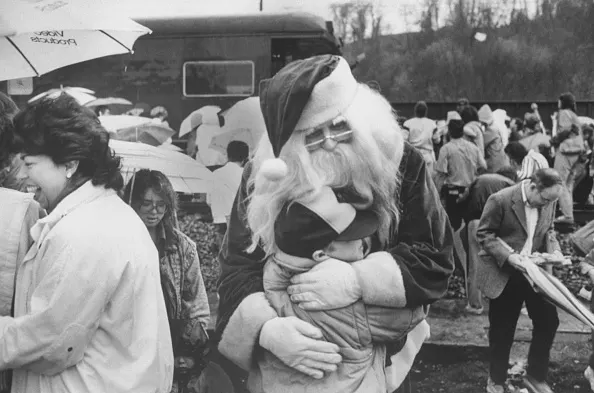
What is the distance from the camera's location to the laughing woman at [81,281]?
191 cm

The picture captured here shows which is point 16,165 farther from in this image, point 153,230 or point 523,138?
point 523,138

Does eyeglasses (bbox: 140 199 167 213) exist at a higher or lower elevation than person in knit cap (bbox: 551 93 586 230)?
higher

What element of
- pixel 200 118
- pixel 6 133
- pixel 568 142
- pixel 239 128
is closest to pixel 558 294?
pixel 239 128

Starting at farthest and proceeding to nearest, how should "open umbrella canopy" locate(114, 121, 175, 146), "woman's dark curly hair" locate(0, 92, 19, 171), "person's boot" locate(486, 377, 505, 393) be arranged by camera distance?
"person's boot" locate(486, 377, 505, 393), "open umbrella canopy" locate(114, 121, 175, 146), "woman's dark curly hair" locate(0, 92, 19, 171)

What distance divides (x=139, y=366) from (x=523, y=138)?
331 inches

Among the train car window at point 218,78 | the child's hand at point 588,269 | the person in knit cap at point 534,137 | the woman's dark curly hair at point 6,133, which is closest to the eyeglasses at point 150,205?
the woman's dark curly hair at point 6,133

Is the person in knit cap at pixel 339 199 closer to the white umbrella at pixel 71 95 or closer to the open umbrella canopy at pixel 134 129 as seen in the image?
the white umbrella at pixel 71 95

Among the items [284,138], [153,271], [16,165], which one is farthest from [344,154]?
[16,165]

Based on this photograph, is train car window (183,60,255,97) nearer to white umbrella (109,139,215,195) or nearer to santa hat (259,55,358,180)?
white umbrella (109,139,215,195)

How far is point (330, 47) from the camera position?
876 centimetres

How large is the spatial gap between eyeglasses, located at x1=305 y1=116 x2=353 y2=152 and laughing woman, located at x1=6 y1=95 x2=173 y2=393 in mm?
593

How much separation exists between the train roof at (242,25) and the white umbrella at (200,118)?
104 cm

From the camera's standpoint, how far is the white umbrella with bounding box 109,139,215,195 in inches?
128

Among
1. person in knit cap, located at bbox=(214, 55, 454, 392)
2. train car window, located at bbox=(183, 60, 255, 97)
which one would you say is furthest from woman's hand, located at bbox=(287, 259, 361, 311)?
train car window, located at bbox=(183, 60, 255, 97)
